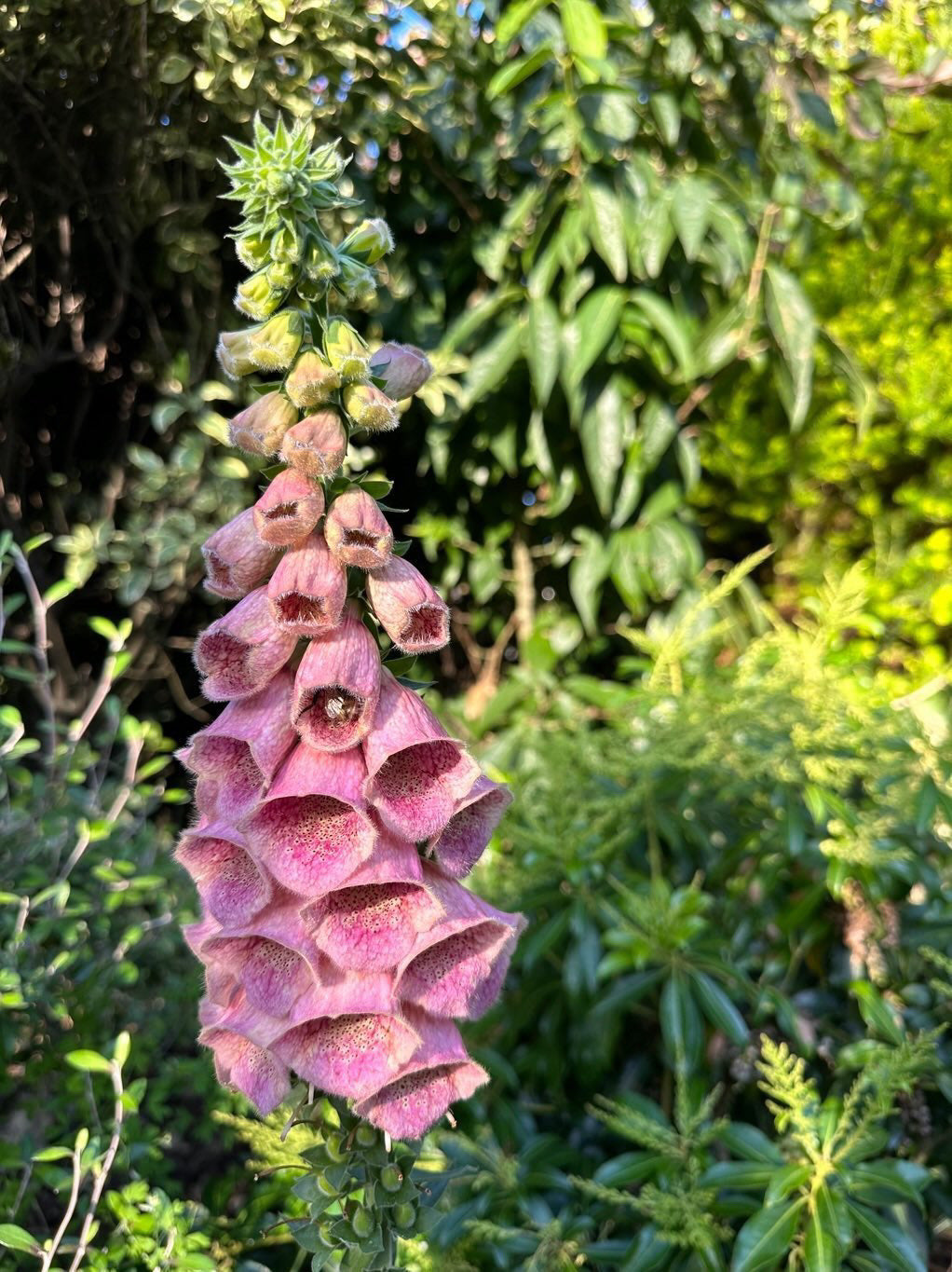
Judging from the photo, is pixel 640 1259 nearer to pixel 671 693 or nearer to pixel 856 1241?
pixel 856 1241

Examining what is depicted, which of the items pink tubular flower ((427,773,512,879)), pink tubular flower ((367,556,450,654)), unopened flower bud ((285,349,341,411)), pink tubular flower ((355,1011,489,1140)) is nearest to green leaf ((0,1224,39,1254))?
pink tubular flower ((355,1011,489,1140))

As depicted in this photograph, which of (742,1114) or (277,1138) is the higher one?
(277,1138)

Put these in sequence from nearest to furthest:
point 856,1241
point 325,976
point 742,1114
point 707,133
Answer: point 325,976
point 856,1241
point 742,1114
point 707,133

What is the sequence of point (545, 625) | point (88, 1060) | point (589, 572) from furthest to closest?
1. point (545, 625)
2. point (589, 572)
3. point (88, 1060)

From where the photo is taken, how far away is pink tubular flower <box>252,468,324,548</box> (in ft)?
2.29

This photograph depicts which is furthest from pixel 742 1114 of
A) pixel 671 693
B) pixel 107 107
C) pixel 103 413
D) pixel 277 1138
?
pixel 107 107

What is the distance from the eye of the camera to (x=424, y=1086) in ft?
2.40

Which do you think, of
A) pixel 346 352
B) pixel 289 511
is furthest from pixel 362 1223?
pixel 346 352

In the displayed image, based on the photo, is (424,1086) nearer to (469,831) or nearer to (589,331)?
(469,831)

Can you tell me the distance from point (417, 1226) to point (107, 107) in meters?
1.77

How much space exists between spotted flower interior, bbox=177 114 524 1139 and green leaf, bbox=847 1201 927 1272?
0.62m

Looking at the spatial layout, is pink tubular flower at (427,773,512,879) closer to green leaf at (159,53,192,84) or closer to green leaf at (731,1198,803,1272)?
green leaf at (731,1198,803,1272)

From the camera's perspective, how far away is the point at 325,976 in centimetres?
71

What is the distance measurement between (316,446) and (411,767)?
0.26 m
